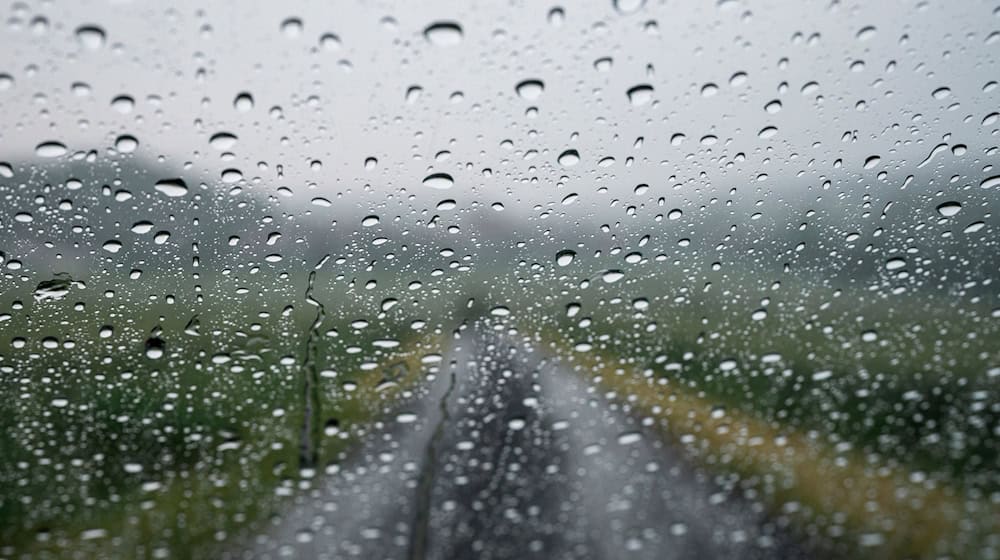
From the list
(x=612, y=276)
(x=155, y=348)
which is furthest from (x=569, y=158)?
(x=155, y=348)

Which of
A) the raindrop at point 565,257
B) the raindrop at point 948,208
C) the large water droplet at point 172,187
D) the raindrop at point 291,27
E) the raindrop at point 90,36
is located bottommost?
the raindrop at point 565,257

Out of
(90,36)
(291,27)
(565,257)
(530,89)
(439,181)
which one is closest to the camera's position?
(90,36)

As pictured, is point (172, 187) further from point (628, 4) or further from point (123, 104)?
point (628, 4)

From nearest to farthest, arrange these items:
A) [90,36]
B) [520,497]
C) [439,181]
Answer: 1. [520,497]
2. [90,36]
3. [439,181]

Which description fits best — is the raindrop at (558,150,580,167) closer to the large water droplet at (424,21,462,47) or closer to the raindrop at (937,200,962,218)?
the large water droplet at (424,21,462,47)

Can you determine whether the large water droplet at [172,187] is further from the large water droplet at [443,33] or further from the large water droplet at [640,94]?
the large water droplet at [640,94]

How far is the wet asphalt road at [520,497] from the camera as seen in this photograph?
4.53ft

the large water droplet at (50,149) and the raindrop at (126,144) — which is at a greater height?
the raindrop at (126,144)

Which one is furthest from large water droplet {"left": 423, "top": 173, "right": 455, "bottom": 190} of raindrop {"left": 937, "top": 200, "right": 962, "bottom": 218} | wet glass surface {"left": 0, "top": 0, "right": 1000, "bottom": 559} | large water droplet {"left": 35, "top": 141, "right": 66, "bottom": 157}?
raindrop {"left": 937, "top": 200, "right": 962, "bottom": 218}

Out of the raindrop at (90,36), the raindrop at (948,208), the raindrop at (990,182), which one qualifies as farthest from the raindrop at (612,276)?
the raindrop at (90,36)

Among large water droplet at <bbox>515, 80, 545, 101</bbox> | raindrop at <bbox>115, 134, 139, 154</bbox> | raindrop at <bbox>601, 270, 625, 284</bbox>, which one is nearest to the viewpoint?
raindrop at <bbox>115, 134, 139, 154</bbox>

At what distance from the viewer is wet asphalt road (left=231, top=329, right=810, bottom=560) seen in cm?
138

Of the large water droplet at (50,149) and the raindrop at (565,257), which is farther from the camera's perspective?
the raindrop at (565,257)

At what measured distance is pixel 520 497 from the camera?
154 cm
